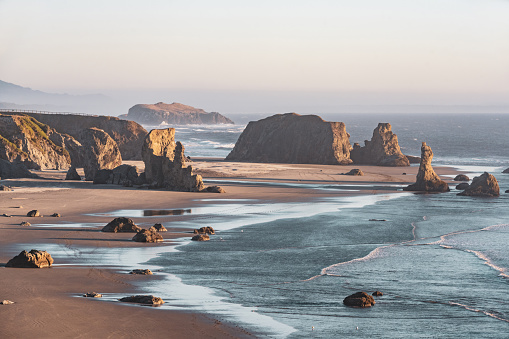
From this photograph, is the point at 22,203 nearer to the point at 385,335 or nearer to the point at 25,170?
the point at 25,170

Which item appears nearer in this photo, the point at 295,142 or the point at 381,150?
the point at 381,150

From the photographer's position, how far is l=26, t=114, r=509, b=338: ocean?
19.6 m

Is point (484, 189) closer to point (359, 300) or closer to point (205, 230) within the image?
point (205, 230)

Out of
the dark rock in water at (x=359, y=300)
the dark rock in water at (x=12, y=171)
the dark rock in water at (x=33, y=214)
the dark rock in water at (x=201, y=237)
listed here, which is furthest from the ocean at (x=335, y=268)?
the dark rock in water at (x=12, y=171)

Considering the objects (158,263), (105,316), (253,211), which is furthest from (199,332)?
(253,211)

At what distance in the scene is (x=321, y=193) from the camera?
204 feet

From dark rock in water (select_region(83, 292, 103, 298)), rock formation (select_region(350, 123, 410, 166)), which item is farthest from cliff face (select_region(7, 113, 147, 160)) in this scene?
dark rock in water (select_region(83, 292, 103, 298))

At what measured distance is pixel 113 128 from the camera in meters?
112

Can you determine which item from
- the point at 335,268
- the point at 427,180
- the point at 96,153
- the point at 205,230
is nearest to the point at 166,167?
the point at 96,153

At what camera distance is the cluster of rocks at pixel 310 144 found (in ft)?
345

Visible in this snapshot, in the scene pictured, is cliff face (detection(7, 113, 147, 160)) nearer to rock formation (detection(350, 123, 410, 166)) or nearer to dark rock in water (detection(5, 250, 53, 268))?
rock formation (detection(350, 123, 410, 166))

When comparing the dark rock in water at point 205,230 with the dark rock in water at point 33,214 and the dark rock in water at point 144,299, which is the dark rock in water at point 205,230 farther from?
the dark rock in water at point 144,299

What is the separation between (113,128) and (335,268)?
88.9 m

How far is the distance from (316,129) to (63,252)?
272 feet
